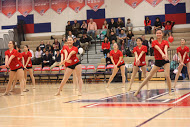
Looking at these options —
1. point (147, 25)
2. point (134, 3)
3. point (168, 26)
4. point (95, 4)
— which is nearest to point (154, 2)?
point (134, 3)

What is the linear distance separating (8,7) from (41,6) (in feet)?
11.0

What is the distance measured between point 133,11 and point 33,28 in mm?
9297

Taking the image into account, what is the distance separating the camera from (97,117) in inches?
229

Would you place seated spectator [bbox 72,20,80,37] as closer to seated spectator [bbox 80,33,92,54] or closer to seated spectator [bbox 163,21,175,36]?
seated spectator [bbox 80,33,92,54]

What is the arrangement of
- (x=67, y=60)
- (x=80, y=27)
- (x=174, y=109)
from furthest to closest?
(x=80, y=27), (x=67, y=60), (x=174, y=109)

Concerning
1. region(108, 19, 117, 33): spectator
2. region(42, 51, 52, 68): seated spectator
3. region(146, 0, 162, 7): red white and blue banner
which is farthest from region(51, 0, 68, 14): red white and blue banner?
region(146, 0, 162, 7): red white and blue banner

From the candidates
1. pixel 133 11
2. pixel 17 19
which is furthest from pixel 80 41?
pixel 17 19

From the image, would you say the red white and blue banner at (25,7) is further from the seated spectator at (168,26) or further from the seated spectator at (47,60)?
the seated spectator at (168,26)

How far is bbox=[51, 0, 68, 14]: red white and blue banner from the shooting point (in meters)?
28.1

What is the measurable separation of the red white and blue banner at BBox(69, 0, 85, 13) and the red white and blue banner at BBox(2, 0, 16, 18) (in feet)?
18.7

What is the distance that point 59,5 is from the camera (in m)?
28.2

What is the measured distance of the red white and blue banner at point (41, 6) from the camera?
94.0ft

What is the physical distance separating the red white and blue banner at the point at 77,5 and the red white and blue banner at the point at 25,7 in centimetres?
408

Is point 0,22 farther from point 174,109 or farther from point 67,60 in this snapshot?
point 174,109
